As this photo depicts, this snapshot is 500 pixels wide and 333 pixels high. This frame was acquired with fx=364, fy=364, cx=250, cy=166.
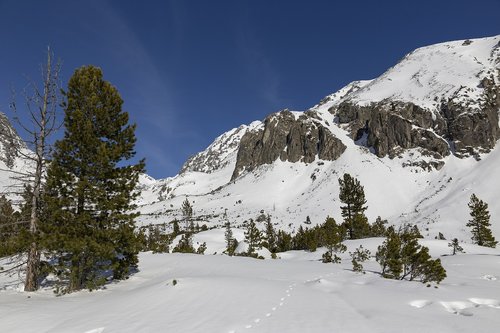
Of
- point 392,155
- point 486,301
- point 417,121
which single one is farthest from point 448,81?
point 486,301

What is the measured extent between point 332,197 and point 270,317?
117136mm

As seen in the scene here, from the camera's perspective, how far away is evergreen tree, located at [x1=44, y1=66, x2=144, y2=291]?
16.9 m

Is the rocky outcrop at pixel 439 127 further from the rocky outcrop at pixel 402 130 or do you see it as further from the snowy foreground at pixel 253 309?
the snowy foreground at pixel 253 309

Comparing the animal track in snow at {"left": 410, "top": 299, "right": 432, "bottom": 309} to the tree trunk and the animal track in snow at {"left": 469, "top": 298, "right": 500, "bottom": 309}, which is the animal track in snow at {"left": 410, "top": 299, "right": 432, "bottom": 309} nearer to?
the animal track in snow at {"left": 469, "top": 298, "right": 500, "bottom": 309}

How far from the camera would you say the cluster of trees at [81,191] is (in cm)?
1681

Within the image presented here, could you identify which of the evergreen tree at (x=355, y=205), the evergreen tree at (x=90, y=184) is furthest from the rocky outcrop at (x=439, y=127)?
the evergreen tree at (x=90, y=184)

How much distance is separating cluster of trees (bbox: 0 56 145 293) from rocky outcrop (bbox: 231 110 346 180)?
146 meters

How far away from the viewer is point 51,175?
55.7 feet

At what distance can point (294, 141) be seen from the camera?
175m

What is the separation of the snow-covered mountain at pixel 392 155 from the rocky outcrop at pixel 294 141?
0.52 metres

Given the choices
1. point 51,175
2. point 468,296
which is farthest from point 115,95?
point 468,296

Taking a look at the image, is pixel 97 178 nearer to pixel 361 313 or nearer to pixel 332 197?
pixel 361 313

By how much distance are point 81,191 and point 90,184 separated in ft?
1.72

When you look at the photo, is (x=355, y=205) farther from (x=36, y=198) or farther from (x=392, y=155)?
(x=392, y=155)
